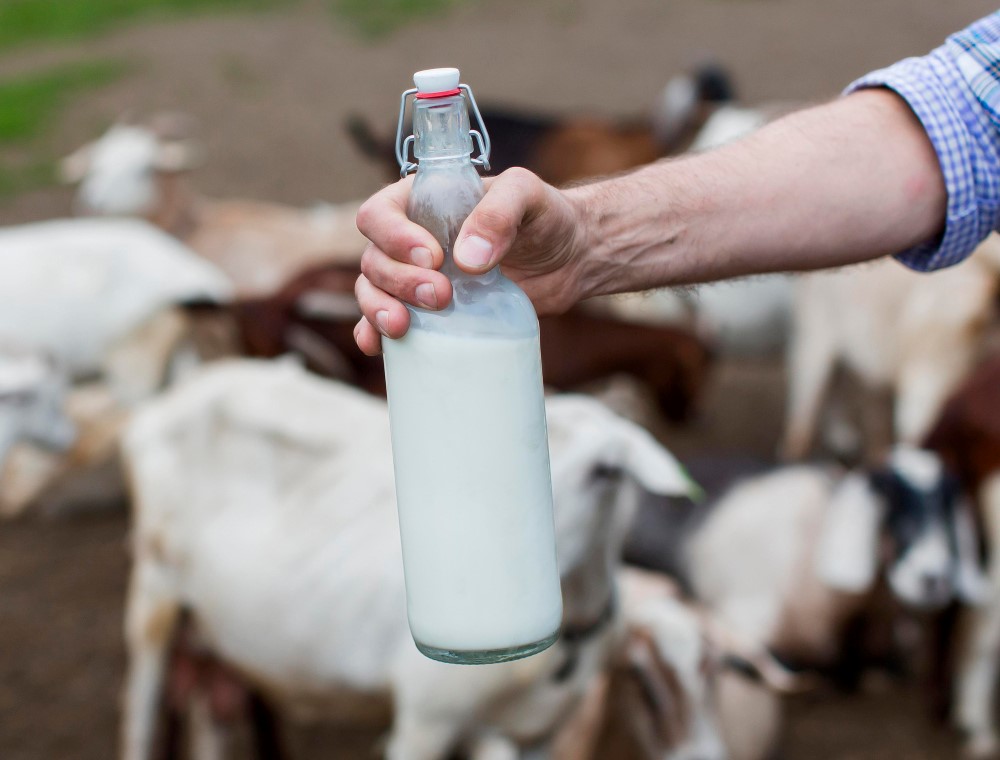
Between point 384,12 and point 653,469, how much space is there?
40.7ft

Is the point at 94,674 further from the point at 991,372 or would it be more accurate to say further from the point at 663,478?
the point at 991,372

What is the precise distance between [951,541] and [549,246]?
2693 mm

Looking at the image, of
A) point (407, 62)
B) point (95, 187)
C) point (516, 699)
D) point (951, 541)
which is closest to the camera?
point (516, 699)

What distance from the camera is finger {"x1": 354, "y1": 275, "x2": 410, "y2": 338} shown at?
4.40 feet

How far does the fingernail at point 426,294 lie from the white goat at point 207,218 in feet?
17.1

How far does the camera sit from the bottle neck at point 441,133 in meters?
1.37

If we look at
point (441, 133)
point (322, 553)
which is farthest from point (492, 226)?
point (322, 553)

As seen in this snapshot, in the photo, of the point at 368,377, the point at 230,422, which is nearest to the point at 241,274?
the point at 368,377

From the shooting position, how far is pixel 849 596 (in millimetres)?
4316

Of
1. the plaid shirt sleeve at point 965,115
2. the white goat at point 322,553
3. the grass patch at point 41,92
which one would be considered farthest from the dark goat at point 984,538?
the grass patch at point 41,92

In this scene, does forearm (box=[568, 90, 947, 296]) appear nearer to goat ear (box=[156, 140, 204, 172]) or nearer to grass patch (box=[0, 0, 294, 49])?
goat ear (box=[156, 140, 204, 172])

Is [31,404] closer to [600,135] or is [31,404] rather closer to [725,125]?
[725,125]

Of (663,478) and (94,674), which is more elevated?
(663,478)

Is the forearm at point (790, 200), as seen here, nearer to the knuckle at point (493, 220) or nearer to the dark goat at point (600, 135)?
the knuckle at point (493, 220)
